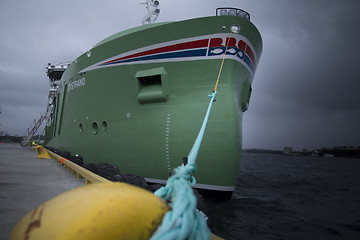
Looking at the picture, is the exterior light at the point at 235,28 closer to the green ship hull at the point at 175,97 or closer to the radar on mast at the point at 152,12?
the green ship hull at the point at 175,97

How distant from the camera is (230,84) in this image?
5.45 metres

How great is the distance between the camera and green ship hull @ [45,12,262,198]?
5305 millimetres

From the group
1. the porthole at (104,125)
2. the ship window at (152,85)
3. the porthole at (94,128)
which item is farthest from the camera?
the porthole at (94,128)

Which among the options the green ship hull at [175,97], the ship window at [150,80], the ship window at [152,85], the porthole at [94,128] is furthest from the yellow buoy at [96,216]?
the porthole at [94,128]

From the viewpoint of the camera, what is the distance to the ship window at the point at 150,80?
19.4 feet

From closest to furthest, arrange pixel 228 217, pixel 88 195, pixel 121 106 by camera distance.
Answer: pixel 88 195
pixel 228 217
pixel 121 106

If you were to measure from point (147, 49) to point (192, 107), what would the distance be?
1937 mm

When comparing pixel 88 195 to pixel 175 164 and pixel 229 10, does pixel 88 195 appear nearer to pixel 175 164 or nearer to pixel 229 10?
pixel 175 164

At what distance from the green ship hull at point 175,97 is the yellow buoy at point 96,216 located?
451cm

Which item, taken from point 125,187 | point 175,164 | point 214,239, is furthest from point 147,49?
point 125,187

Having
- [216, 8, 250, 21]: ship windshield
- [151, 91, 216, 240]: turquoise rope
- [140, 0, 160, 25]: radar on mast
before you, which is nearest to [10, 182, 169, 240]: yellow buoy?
[151, 91, 216, 240]: turquoise rope

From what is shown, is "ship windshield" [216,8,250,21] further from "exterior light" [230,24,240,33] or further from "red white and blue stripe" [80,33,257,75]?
"red white and blue stripe" [80,33,257,75]

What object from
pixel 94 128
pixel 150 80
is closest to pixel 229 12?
pixel 150 80

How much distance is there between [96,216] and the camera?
72 cm
